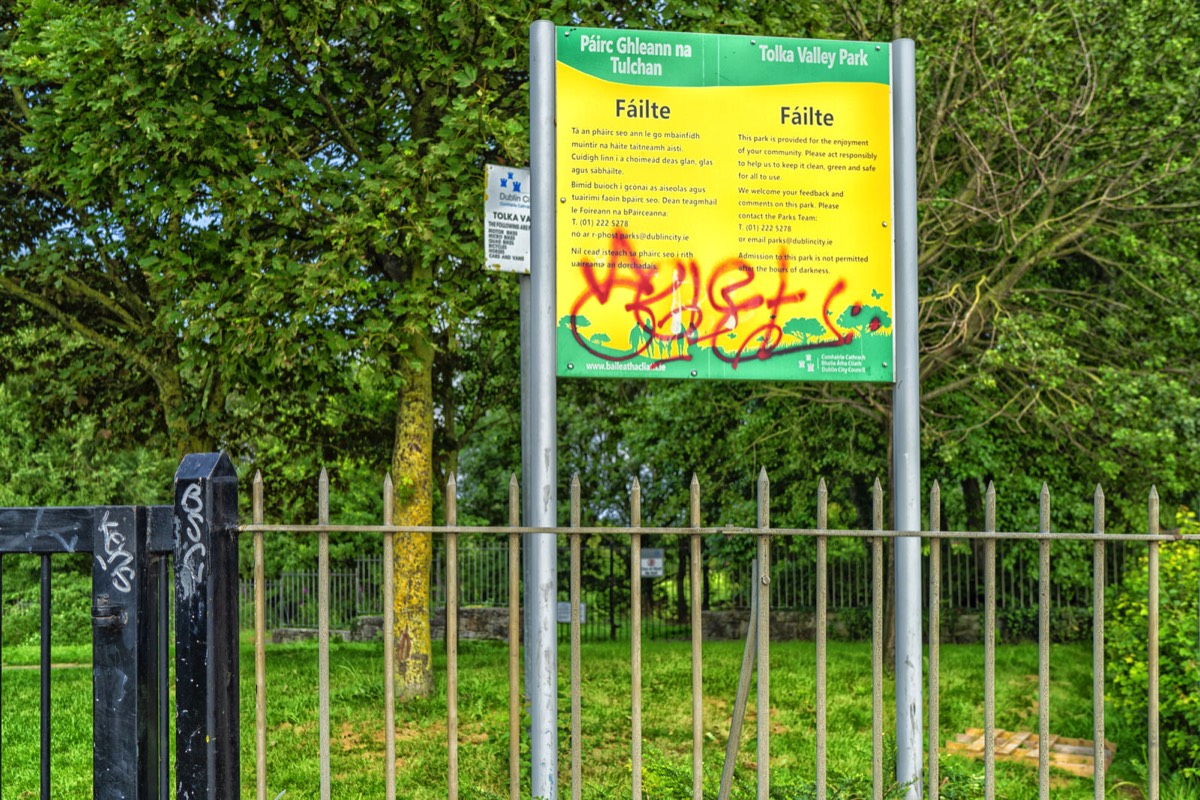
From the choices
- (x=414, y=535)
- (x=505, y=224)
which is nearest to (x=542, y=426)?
(x=505, y=224)

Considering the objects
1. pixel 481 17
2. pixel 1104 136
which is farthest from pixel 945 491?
pixel 481 17

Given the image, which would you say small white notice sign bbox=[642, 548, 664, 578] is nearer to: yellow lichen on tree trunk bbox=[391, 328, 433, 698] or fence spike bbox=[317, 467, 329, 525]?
yellow lichen on tree trunk bbox=[391, 328, 433, 698]

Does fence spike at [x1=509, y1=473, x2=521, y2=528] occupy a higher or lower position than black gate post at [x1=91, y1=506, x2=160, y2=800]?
higher

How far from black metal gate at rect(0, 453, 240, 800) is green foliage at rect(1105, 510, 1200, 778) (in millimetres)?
6544

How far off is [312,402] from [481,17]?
7660 millimetres

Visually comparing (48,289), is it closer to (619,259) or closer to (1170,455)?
(619,259)

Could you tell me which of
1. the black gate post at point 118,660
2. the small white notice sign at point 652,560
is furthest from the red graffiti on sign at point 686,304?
the small white notice sign at point 652,560

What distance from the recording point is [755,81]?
531 centimetres

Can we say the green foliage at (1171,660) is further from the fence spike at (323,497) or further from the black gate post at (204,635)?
the black gate post at (204,635)

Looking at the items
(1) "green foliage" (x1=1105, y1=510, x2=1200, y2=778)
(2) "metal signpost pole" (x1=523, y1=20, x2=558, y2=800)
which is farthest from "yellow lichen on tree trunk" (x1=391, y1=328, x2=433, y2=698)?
(1) "green foliage" (x1=1105, y1=510, x2=1200, y2=778)

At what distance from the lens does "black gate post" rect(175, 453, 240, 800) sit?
137 inches

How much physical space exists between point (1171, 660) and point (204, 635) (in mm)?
7164

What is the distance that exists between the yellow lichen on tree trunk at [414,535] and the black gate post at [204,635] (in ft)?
24.4

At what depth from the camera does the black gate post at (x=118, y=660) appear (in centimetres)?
325
